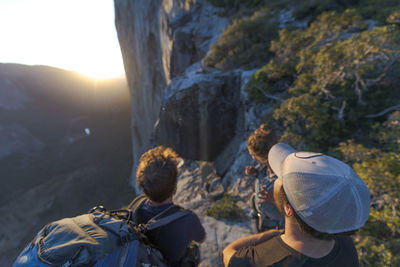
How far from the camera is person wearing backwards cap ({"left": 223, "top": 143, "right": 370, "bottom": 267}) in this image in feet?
3.16

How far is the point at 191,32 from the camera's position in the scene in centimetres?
1356

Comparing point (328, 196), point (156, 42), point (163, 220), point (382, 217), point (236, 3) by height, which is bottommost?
point (382, 217)

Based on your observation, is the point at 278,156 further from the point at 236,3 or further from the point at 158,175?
the point at 236,3

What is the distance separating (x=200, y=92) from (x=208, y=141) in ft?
7.64

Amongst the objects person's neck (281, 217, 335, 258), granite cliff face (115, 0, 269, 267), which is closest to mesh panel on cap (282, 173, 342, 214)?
person's neck (281, 217, 335, 258)

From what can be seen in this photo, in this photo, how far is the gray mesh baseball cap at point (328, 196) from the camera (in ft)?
3.14

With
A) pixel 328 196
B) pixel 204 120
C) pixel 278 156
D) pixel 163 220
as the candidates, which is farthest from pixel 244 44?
pixel 328 196

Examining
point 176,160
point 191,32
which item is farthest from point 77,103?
point 176,160

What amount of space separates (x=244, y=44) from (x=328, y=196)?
1036 centimetres

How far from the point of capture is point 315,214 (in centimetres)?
99

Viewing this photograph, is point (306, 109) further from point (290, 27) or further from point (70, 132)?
point (70, 132)

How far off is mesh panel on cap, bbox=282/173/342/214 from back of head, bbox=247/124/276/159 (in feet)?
3.91

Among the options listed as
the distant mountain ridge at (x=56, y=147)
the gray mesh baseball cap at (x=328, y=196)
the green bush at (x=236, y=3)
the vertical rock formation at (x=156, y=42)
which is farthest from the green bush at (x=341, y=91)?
the distant mountain ridge at (x=56, y=147)

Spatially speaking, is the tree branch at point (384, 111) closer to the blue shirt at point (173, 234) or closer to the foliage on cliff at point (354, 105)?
the foliage on cliff at point (354, 105)
